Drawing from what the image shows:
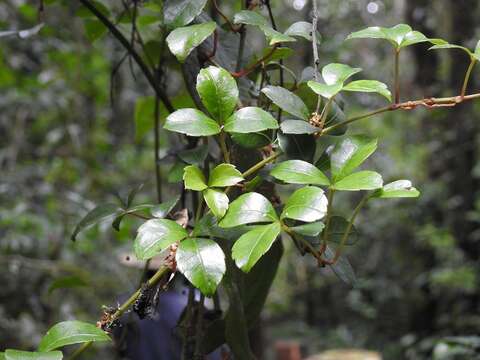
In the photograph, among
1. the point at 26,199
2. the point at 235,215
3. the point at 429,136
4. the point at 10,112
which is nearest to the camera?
the point at 235,215

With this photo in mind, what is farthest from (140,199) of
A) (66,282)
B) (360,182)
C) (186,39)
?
(360,182)

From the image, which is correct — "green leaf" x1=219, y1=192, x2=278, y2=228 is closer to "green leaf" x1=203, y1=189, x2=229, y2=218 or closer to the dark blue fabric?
"green leaf" x1=203, y1=189, x2=229, y2=218

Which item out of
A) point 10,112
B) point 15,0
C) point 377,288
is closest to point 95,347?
point 10,112

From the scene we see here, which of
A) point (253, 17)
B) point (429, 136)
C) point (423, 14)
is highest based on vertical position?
point (253, 17)

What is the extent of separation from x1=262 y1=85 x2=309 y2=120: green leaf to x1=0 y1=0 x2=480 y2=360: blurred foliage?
440mm

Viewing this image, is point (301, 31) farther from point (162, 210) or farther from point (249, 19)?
point (162, 210)

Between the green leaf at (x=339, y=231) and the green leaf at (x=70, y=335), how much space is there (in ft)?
0.69

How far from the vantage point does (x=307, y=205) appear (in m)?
0.43

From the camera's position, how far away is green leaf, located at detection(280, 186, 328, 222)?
0.42 meters

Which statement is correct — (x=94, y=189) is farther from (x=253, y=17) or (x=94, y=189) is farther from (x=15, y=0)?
(x=253, y=17)

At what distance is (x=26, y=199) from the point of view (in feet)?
7.23

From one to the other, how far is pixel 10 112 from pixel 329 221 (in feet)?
7.11

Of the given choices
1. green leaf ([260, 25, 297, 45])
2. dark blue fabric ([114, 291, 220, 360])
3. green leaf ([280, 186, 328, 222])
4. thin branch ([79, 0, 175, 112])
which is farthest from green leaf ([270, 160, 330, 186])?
dark blue fabric ([114, 291, 220, 360])

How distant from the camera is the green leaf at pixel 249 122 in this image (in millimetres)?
468
